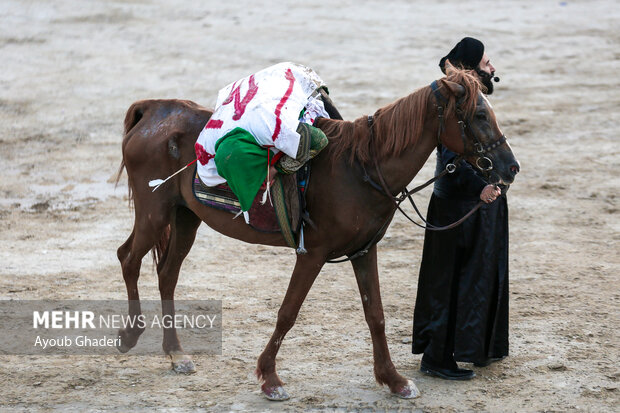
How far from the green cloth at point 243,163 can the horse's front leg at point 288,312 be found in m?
0.51

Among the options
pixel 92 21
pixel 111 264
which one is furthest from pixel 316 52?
pixel 111 264

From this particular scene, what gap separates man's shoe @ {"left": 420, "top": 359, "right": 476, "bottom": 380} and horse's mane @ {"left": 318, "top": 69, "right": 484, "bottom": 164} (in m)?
1.54

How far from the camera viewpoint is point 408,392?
5062 mm

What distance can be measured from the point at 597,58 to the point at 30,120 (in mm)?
9303

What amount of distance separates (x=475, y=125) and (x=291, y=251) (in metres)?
3.67

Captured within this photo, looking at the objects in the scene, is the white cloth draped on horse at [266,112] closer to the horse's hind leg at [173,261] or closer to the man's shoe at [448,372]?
the horse's hind leg at [173,261]

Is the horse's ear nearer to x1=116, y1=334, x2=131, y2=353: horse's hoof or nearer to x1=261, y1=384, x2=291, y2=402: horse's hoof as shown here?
x1=261, y1=384, x2=291, y2=402: horse's hoof

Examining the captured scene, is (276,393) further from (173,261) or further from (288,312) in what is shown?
(173,261)

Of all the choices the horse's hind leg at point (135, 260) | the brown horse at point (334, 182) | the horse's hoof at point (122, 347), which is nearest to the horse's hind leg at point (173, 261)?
the brown horse at point (334, 182)

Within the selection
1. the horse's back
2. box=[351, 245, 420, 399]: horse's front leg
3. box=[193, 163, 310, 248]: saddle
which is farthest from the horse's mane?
the horse's back

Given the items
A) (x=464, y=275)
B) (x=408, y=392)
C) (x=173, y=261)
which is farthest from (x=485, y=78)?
(x=173, y=261)

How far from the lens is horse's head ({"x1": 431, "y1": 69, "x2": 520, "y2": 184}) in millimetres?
4535

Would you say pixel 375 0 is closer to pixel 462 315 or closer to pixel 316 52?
pixel 316 52

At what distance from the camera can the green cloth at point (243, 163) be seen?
4.79 meters
